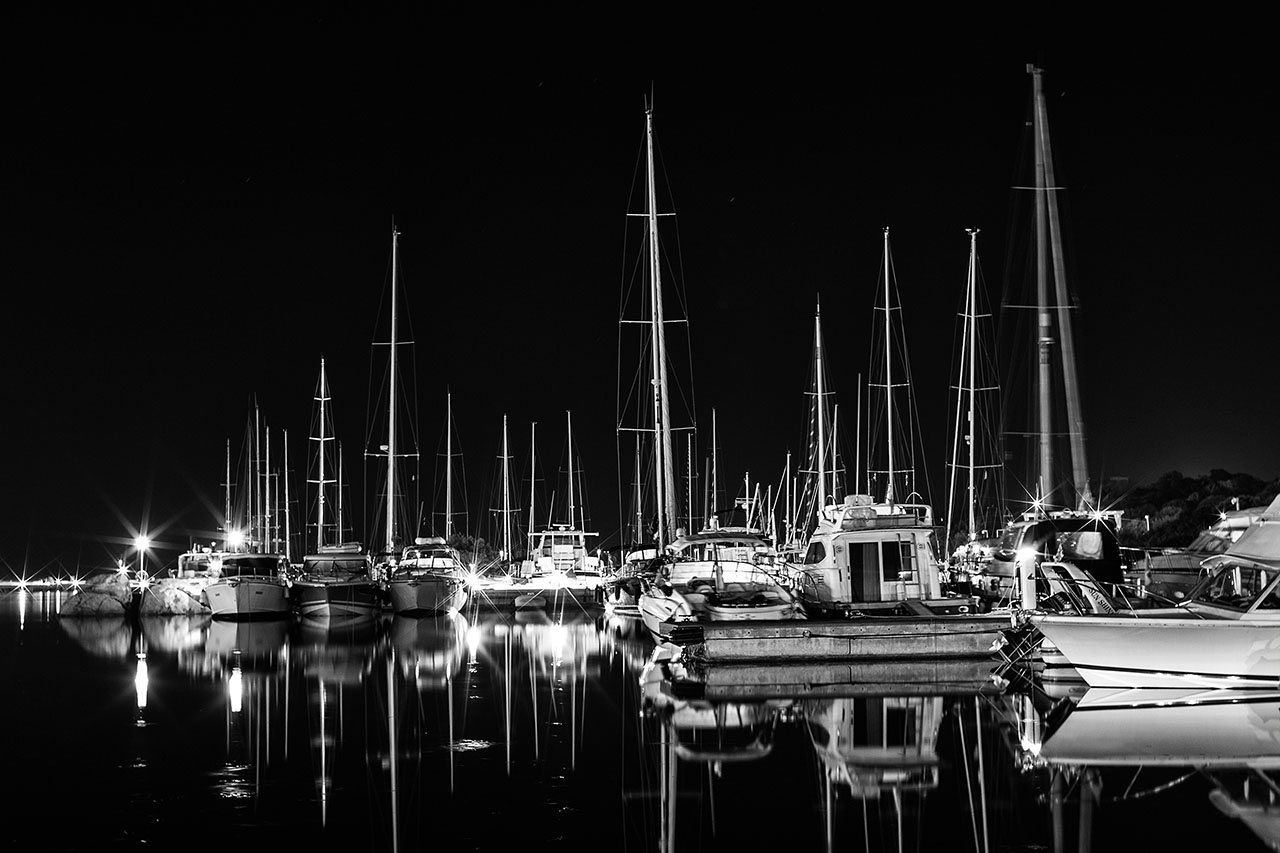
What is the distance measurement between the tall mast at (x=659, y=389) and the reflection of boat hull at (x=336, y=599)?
1341cm

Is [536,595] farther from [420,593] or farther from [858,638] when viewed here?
[858,638]

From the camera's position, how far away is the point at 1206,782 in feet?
48.5

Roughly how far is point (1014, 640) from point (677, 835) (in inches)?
668

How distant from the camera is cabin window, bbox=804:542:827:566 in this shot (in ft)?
112

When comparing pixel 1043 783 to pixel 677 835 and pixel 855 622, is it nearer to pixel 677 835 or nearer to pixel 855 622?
pixel 677 835

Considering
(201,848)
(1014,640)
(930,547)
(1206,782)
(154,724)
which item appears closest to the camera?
(201,848)

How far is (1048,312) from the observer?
36125 mm

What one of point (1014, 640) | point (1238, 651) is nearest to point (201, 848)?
point (1238, 651)

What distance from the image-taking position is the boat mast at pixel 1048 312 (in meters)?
35.0

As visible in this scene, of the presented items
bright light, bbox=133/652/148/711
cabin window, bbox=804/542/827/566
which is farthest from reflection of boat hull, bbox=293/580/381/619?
cabin window, bbox=804/542/827/566

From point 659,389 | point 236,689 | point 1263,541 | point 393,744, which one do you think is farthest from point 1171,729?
point 659,389

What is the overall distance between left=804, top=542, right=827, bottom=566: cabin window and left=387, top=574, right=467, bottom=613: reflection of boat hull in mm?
19920

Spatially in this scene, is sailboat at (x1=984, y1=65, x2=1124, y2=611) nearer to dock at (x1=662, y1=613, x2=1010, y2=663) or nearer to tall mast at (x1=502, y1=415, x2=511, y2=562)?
dock at (x1=662, y1=613, x2=1010, y2=663)

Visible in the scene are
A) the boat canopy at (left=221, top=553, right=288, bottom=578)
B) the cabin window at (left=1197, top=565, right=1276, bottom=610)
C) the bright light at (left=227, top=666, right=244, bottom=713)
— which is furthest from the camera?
the boat canopy at (left=221, top=553, right=288, bottom=578)
